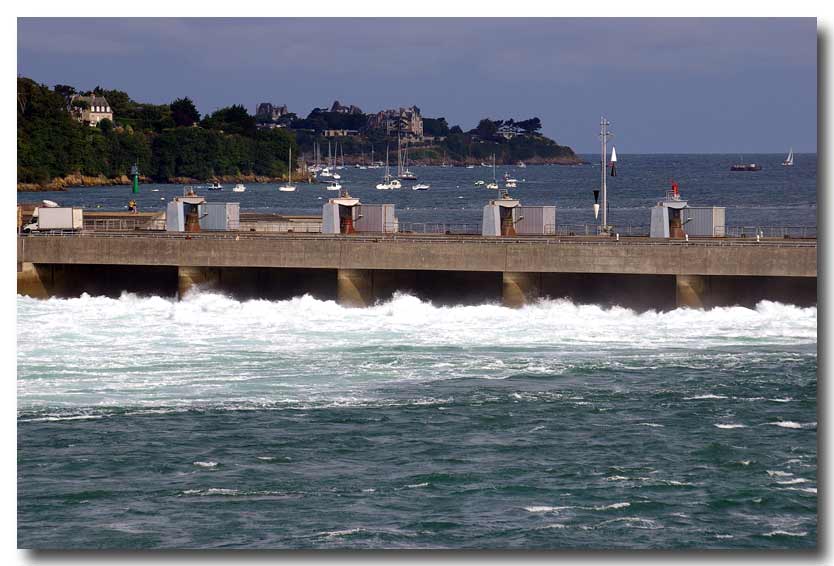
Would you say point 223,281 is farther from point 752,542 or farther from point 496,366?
point 752,542

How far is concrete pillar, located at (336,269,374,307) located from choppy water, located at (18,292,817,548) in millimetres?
2554

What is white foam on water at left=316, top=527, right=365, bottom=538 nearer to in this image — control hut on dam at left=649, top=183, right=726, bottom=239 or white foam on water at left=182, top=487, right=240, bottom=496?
white foam on water at left=182, top=487, right=240, bottom=496

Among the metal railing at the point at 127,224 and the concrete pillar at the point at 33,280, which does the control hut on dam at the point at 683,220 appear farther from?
the metal railing at the point at 127,224

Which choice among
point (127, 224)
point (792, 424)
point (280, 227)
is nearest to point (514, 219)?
point (280, 227)

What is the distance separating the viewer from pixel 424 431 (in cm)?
3547

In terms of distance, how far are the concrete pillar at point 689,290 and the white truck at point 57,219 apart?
1069 inches

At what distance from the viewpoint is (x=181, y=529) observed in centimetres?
2658

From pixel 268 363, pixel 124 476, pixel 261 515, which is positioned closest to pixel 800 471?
pixel 261 515

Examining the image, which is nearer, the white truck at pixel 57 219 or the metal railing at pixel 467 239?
the metal railing at pixel 467 239

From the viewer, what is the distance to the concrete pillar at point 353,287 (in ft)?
190

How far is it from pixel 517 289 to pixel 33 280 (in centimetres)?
2080

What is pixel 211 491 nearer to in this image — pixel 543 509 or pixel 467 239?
pixel 543 509

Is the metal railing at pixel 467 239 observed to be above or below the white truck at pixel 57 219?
below

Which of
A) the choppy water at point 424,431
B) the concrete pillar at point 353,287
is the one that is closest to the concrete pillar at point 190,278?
the choppy water at point 424,431
